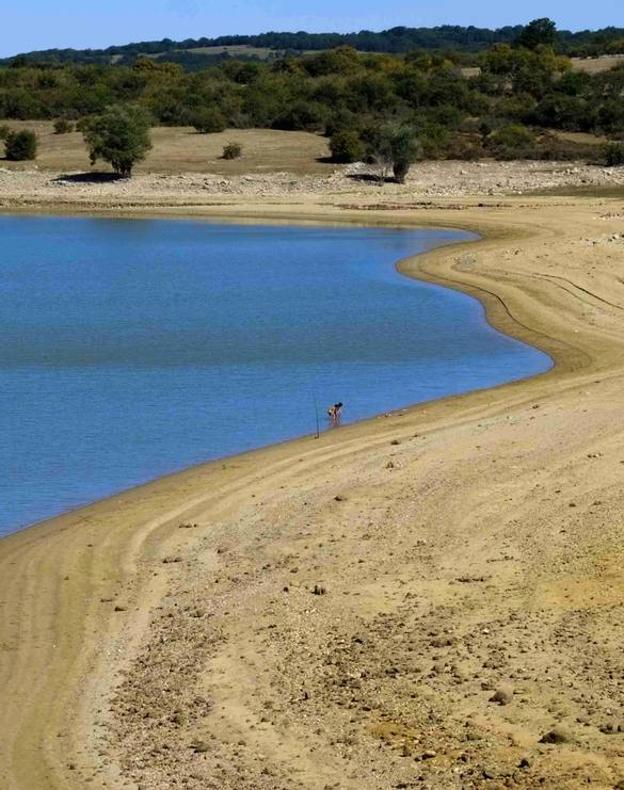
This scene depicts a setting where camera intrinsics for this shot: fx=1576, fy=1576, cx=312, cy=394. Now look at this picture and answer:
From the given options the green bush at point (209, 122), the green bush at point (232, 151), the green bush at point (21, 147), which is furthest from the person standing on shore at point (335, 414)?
the green bush at point (209, 122)

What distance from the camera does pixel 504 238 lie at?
46.0 metres

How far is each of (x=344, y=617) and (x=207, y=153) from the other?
58.0 metres

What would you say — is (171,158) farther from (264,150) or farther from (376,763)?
(376,763)

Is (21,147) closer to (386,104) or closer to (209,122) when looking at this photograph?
(209,122)

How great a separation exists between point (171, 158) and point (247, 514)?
53.3 metres

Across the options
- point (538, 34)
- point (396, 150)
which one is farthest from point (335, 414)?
point (538, 34)

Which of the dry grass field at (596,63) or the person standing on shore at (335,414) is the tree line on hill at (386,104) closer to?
the dry grass field at (596,63)

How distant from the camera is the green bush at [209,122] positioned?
7400 centimetres

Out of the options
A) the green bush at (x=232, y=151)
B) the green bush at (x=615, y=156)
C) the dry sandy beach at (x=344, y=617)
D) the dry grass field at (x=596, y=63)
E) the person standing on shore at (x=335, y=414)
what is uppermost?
the dry grass field at (x=596, y=63)

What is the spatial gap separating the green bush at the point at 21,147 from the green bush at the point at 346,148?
13161 millimetres

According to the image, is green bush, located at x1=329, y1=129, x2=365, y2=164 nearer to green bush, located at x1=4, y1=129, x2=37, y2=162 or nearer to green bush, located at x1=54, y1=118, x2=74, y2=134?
green bush, located at x1=4, y1=129, x2=37, y2=162

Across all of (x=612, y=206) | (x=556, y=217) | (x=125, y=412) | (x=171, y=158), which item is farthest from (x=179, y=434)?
(x=171, y=158)

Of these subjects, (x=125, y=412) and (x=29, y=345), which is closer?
(x=125, y=412)

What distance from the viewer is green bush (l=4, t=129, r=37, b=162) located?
68188 millimetres
